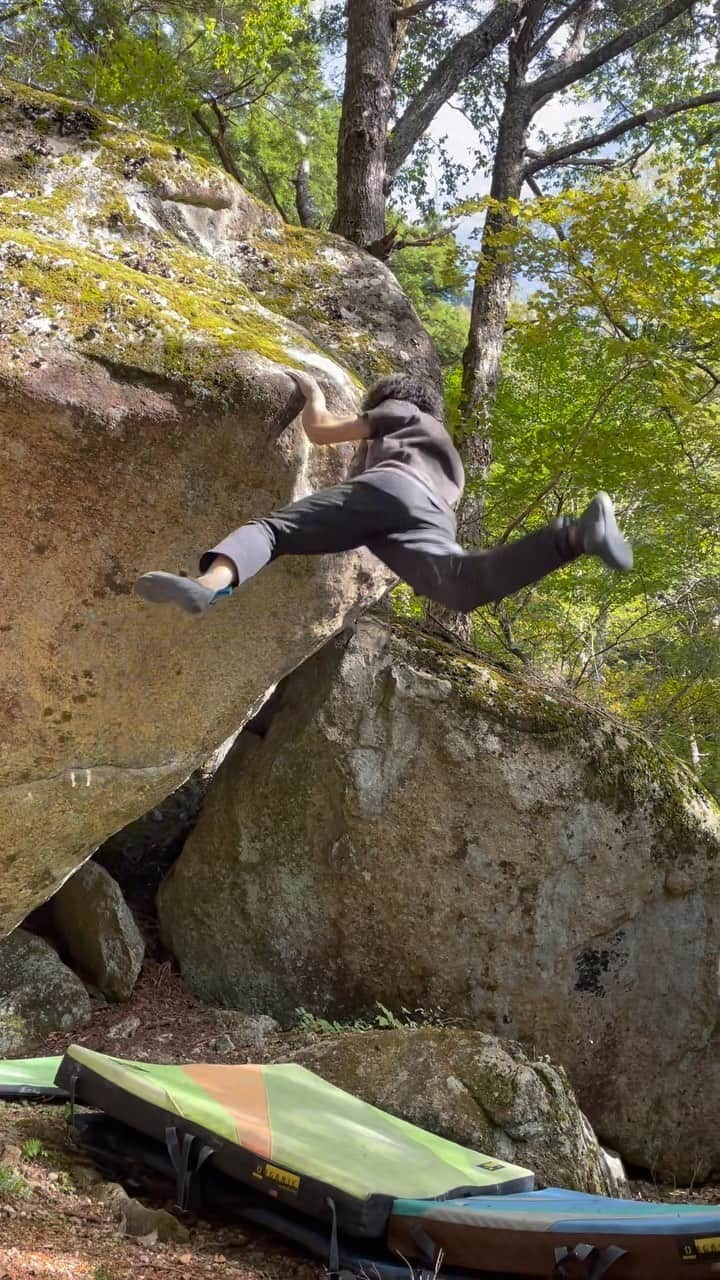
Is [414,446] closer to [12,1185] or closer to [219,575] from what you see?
[219,575]

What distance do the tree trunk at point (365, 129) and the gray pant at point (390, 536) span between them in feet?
17.3

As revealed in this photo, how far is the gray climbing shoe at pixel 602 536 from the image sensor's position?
3.14 meters

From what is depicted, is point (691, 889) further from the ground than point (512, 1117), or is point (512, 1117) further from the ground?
point (691, 889)

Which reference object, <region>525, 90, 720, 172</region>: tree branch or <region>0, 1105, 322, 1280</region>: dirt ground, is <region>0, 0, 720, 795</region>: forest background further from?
<region>0, 1105, 322, 1280</region>: dirt ground

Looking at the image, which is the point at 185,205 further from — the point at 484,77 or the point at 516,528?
the point at 484,77

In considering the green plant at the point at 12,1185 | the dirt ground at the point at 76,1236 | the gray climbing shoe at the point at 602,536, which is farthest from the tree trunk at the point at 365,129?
the green plant at the point at 12,1185

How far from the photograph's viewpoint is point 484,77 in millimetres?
13008

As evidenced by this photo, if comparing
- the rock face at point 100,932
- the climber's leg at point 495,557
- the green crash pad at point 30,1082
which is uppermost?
the climber's leg at point 495,557

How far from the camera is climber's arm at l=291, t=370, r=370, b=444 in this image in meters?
4.14

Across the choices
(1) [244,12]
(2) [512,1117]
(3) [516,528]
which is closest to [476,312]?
(3) [516,528]

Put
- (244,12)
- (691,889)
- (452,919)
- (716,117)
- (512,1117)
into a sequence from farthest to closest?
(716,117)
(244,12)
(691,889)
(452,919)
(512,1117)

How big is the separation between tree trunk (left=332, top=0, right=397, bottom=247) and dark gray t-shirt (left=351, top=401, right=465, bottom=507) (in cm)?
477

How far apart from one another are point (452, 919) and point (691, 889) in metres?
2.01

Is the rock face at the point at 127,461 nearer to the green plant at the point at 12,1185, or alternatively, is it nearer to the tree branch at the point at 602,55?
the green plant at the point at 12,1185
